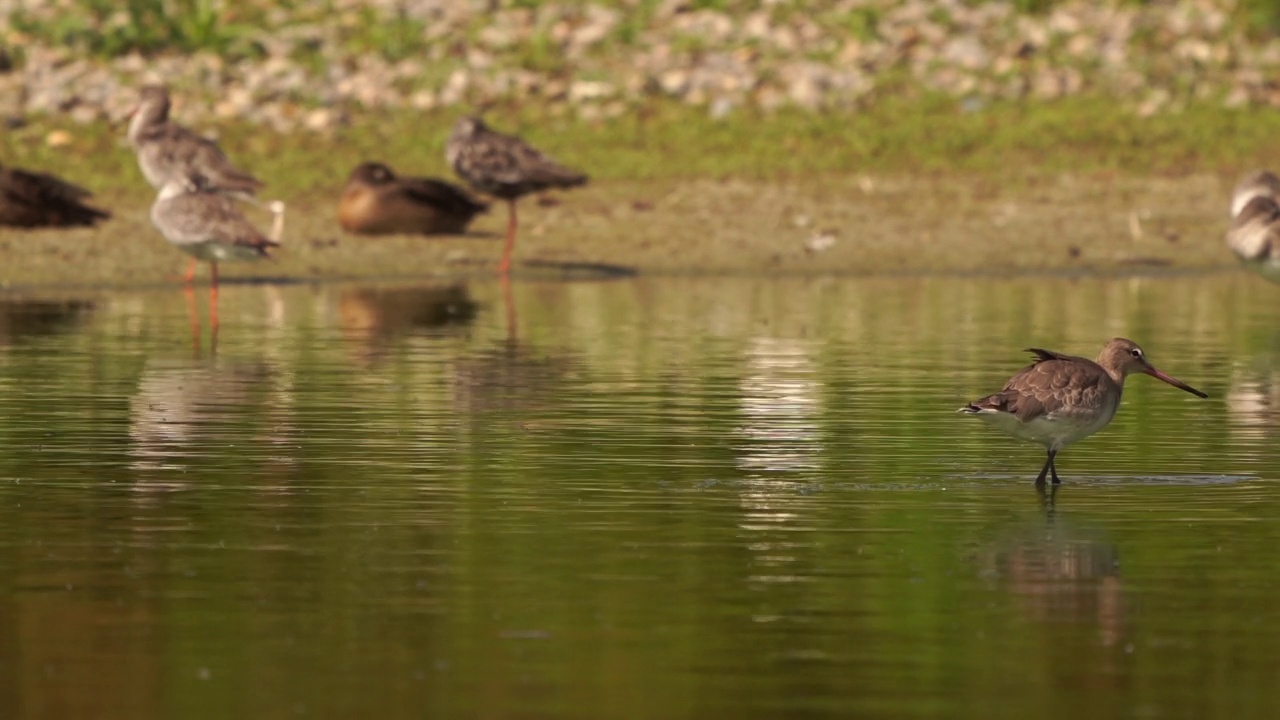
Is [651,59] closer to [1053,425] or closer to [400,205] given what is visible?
[400,205]

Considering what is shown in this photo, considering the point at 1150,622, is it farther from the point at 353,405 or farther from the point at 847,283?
the point at 847,283

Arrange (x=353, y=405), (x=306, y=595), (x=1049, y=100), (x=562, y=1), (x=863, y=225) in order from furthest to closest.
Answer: (x=562, y=1) → (x=1049, y=100) → (x=863, y=225) → (x=353, y=405) → (x=306, y=595)

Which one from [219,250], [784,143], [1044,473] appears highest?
[784,143]

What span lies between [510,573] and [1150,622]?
2504mm

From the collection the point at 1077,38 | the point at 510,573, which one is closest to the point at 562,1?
the point at 1077,38

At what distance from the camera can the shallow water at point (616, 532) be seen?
30.5ft

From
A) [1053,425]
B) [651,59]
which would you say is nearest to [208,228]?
[651,59]

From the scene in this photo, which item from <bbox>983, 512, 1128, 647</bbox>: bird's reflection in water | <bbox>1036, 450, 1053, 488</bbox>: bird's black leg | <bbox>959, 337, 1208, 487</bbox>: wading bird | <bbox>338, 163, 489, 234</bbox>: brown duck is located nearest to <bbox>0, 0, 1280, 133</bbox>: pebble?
<bbox>338, 163, 489, 234</bbox>: brown duck

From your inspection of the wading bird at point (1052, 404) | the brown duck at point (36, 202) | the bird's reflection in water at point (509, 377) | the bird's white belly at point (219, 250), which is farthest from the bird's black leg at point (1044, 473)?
the brown duck at point (36, 202)

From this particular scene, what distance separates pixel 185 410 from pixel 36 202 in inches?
A: 526

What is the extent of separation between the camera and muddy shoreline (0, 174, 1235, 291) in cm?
3114

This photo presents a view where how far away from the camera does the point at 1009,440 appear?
16.8 meters

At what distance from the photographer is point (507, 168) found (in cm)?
3155

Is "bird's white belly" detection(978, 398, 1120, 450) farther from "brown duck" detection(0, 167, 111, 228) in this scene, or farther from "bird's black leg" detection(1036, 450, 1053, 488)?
"brown duck" detection(0, 167, 111, 228)
